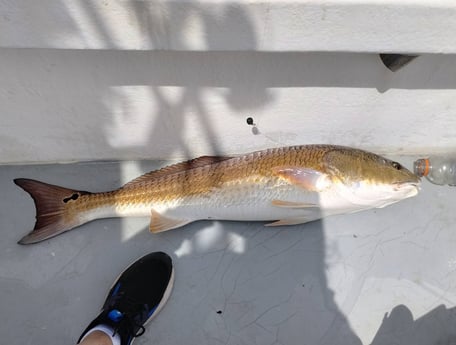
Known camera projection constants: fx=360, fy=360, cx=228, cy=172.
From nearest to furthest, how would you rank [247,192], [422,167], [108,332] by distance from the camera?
[108,332]
[247,192]
[422,167]

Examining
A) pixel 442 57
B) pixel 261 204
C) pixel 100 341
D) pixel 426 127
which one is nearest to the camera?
pixel 442 57

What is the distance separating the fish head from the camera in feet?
5.83

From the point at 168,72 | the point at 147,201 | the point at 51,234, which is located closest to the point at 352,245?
the point at 147,201

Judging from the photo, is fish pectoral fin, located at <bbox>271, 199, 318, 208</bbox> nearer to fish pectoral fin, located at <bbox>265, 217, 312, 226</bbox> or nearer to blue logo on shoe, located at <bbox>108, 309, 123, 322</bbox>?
fish pectoral fin, located at <bbox>265, 217, 312, 226</bbox>

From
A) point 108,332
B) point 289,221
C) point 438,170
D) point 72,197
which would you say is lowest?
point 108,332

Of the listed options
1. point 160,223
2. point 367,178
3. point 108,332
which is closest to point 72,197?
point 160,223

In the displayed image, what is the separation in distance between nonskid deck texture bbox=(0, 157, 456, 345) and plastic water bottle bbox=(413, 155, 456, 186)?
0.14m

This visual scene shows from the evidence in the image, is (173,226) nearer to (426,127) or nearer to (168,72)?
(168,72)

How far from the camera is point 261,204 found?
1.85 m

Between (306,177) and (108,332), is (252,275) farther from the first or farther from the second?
(108,332)

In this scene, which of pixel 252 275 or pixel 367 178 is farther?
pixel 252 275

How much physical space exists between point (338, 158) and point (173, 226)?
913mm

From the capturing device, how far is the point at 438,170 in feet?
6.98

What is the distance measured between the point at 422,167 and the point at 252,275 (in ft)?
3.87
